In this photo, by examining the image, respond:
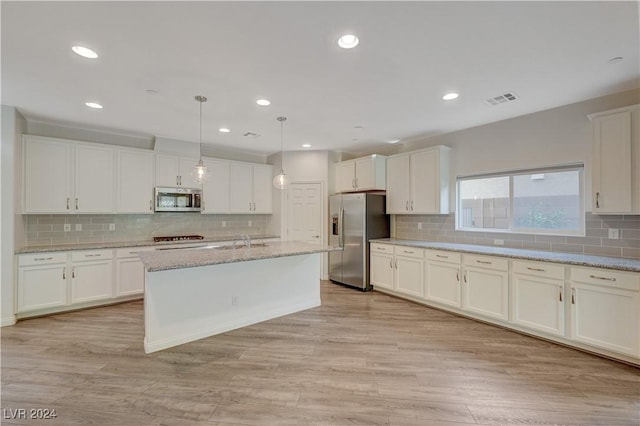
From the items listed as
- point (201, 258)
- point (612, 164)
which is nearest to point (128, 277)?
point (201, 258)

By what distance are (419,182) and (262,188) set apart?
3.18 m

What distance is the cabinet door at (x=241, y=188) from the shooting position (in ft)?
18.4

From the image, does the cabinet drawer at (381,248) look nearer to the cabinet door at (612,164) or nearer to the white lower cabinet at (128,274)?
the cabinet door at (612,164)

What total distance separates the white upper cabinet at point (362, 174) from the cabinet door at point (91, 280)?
414 cm

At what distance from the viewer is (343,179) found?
573cm

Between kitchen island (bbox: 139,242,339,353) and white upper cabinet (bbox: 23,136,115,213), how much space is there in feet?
6.40

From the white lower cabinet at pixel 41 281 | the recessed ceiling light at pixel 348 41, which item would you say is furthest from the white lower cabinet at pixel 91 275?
the recessed ceiling light at pixel 348 41

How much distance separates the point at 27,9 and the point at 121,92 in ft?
4.18

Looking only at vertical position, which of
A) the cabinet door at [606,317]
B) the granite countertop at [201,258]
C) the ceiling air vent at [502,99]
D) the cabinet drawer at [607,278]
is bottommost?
the cabinet door at [606,317]

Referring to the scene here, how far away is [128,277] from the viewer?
4.28 meters

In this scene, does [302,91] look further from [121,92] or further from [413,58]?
[121,92]

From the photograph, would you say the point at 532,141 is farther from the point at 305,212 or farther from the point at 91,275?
the point at 91,275

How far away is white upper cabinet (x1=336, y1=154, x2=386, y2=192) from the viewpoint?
17.1 feet

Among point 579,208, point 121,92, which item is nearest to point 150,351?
point 121,92
